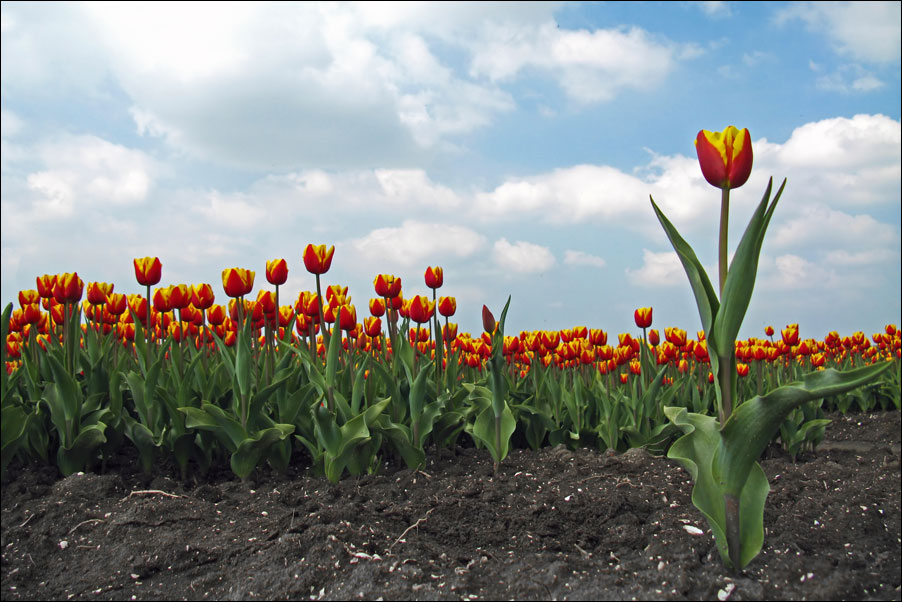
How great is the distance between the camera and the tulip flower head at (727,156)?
8.04 ft

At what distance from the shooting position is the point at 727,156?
2.45 metres

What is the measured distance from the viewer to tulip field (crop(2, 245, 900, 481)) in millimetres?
4176

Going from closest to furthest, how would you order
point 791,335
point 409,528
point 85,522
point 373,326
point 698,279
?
point 698,279 < point 409,528 < point 85,522 < point 373,326 < point 791,335

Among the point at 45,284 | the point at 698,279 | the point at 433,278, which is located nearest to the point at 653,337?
the point at 433,278

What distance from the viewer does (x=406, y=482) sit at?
13.6ft

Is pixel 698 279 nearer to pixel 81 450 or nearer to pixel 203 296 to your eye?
pixel 203 296

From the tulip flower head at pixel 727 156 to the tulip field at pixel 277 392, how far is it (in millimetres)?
1966

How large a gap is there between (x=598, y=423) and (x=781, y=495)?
2.18m

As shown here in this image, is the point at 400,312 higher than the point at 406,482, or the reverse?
the point at 400,312

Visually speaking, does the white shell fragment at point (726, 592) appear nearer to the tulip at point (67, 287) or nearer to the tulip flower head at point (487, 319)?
the tulip flower head at point (487, 319)

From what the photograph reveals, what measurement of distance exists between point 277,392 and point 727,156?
3199mm

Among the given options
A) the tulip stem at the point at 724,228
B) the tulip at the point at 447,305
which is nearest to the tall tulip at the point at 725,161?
the tulip stem at the point at 724,228

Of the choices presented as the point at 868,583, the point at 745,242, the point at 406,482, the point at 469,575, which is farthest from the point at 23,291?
the point at 868,583

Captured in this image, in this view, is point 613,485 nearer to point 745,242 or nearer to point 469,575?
point 469,575
